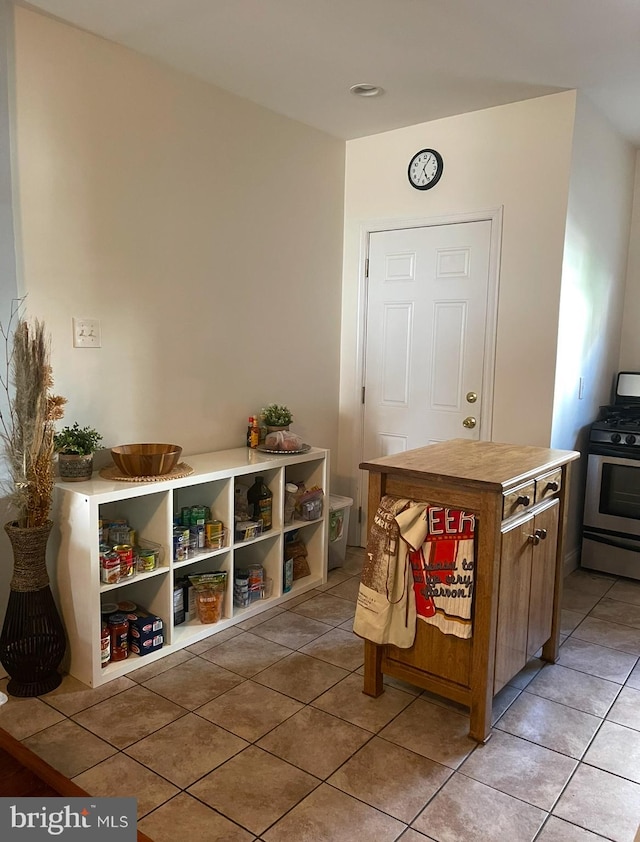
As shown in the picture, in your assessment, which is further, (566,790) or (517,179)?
(517,179)

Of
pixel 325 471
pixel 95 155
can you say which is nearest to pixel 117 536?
pixel 325 471

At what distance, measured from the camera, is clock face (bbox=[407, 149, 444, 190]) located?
3.58 meters

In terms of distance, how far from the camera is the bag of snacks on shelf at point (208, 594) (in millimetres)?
2916

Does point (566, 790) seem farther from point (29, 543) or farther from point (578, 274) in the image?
point (578, 274)

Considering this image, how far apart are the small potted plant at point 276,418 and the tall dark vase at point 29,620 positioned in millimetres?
1365

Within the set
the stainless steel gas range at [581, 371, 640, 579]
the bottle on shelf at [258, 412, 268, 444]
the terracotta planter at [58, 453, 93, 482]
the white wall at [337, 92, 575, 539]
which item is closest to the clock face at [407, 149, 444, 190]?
the white wall at [337, 92, 575, 539]

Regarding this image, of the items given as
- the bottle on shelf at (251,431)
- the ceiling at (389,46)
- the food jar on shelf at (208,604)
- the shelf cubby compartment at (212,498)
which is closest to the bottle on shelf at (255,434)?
the bottle on shelf at (251,431)

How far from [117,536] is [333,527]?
4.66ft

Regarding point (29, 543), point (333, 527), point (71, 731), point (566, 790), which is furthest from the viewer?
point (333, 527)

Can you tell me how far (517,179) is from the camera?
332 cm

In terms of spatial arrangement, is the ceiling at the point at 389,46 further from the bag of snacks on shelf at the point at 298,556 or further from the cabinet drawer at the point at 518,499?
the bag of snacks on shelf at the point at 298,556

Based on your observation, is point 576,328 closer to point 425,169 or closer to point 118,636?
point 425,169

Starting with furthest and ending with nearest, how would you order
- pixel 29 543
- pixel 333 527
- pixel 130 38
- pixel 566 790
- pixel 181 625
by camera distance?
pixel 333 527
pixel 181 625
pixel 130 38
pixel 29 543
pixel 566 790

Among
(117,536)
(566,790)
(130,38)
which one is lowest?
(566,790)
